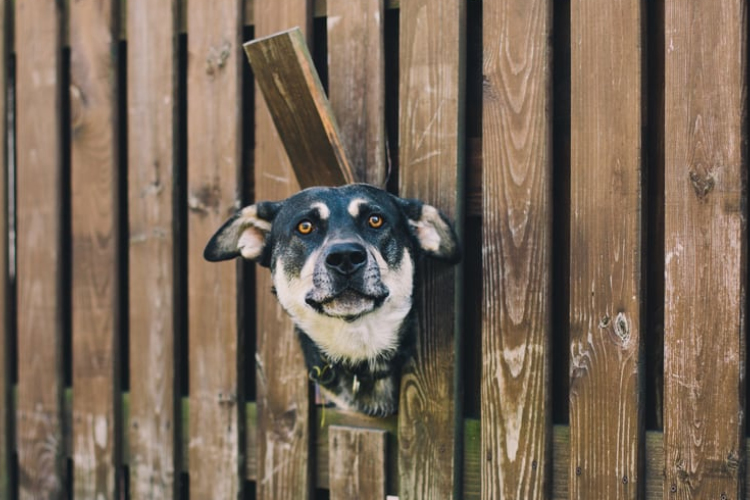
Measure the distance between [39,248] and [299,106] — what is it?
1.54 meters

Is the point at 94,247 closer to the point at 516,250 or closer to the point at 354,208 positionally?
the point at 354,208

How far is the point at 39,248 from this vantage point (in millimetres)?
3641

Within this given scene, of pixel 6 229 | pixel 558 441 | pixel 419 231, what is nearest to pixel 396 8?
pixel 419 231

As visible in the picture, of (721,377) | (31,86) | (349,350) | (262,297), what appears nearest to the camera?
(721,377)

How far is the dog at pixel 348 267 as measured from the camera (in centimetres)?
274

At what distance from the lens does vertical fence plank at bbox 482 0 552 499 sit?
2.76 m

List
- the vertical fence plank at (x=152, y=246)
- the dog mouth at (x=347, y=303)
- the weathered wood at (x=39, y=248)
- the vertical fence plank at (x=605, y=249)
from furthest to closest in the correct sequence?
the weathered wood at (x=39, y=248)
the vertical fence plank at (x=152, y=246)
the dog mouth at (x=347, y=303)
the vertical fence plank at (x=605, y=249)

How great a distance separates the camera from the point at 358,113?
309cm

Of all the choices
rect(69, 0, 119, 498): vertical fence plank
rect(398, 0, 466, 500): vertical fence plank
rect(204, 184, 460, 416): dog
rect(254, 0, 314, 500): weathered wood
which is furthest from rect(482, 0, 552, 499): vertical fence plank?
rect(69, 0, 119, 498): vertical fence plank

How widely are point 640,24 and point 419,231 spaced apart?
3.34ft

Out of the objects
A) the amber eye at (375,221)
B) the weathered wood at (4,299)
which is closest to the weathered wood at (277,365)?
the amber eye at (375,221)

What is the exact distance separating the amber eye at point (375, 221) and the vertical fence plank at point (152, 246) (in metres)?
0.99

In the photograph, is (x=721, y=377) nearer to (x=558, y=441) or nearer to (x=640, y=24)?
(x=558, y=441)

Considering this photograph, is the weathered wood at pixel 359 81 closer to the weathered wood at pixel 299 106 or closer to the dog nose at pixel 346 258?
the weathered wood at pixel 299 106
